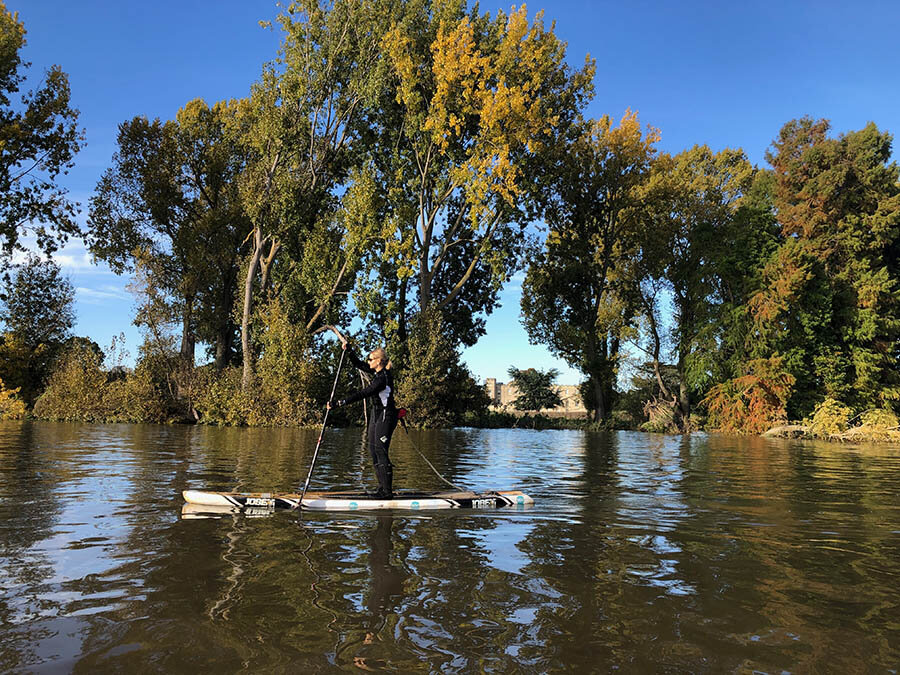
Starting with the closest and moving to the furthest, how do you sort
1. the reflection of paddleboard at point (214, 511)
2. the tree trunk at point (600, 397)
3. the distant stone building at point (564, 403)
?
the reflection of paddleboard at point (214, 511)
the tree trunk at point (600, 397)
the distant stone building at point (564, 403)

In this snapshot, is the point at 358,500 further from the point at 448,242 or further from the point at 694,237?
the point at 694,237

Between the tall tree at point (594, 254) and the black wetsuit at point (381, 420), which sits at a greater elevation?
the tall tree at point (594, 254)

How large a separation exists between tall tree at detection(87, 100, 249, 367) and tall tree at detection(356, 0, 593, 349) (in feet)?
44.8

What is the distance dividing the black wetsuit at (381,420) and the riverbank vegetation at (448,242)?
27124 millimetres

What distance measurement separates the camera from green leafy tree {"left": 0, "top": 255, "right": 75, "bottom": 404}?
155ft

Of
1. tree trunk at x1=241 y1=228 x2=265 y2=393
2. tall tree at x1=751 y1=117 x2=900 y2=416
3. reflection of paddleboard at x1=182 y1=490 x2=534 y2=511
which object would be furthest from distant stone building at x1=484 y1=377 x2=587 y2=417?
reflection of paddleboard at x1=182 y1=490 x2=534 y2=511

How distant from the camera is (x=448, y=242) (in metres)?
40.6

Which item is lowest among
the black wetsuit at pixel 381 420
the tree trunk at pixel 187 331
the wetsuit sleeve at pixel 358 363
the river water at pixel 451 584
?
the river water at pixel 451 584

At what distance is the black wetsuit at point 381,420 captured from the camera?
963 cm

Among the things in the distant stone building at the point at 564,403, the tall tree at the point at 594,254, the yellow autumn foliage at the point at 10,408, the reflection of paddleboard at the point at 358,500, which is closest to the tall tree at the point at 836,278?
the tall tree at the point at 594,254

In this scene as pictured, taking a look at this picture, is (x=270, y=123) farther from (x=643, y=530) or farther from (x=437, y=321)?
(x=643, y=530)

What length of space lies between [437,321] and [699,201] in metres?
25.3

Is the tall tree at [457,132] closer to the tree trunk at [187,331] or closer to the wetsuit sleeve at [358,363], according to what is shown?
the tree trunk at [187,331]

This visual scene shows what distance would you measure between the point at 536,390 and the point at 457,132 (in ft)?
96.9
